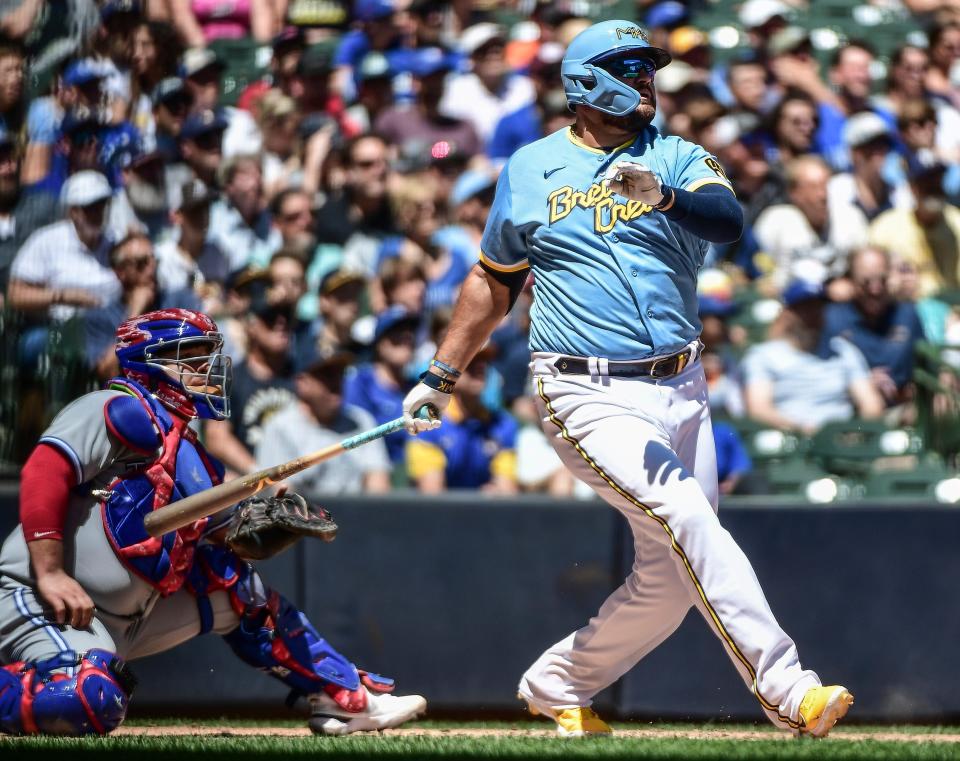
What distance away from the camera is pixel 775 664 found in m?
4.36

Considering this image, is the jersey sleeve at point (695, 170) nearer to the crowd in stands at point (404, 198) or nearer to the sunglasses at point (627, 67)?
the sunglasses at point (627, 67)

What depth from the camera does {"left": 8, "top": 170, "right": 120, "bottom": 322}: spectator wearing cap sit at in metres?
7.09

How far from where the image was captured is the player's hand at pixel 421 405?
15.7 ft

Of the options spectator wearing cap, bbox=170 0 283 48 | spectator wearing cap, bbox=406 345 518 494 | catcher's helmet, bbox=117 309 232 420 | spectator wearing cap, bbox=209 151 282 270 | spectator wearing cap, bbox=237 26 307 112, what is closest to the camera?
catcher's helmet, bbox=117 309 232 420

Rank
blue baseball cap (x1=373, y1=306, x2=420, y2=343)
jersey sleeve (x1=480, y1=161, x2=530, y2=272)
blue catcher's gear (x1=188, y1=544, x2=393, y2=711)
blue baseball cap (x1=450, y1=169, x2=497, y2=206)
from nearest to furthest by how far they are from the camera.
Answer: jersey sleeve (x1=480, y1=161, x2=530, y2=272), blue catcher's gear (x1=188, y1=544, x2=393, y2=711), blue baseball cap (x1=373, y1=306, x2=420, y2=343), blue baseball cap (x1=450, y1=169, x2=497, y2=206)

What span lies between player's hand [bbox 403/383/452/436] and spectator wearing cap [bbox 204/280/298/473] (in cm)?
195

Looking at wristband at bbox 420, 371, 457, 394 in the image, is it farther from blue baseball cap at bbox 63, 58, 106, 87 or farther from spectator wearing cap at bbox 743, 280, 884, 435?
blue baseball cap at bbox 63, 58, 106, 87

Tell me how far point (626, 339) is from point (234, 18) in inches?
217

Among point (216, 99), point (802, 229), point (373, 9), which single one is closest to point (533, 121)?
point (373, 9)

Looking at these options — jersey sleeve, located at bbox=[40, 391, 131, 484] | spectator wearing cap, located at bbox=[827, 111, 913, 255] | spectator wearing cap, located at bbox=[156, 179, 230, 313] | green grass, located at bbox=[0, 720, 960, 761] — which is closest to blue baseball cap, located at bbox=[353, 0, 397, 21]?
spectator wearing cap, located at bbox=[156, 179, 230, 313]

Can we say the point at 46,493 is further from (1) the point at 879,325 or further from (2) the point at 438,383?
(1) the point at 879,325

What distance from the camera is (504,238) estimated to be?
481 cm

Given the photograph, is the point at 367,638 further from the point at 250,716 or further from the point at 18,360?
the point at 18,360

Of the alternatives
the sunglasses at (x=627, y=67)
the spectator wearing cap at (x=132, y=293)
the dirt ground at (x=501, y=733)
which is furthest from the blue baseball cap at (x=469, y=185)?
the sunglasses at (x=627, y=67)
